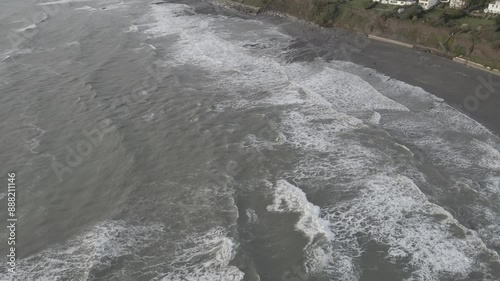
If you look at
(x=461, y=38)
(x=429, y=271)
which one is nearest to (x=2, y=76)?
(x=429, y=271)

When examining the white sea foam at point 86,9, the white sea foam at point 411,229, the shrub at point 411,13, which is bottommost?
the white sea foam at point 86,9

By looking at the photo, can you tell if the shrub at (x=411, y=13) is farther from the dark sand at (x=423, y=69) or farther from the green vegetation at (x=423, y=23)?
the dark sand at (x=423, y=69)

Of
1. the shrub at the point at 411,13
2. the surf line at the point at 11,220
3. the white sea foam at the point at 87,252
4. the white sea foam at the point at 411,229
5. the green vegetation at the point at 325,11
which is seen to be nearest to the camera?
the white sea foam at the point at 411,229

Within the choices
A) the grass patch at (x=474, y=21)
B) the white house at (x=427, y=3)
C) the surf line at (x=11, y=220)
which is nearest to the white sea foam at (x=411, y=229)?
the surf line at (x=11, y=220)

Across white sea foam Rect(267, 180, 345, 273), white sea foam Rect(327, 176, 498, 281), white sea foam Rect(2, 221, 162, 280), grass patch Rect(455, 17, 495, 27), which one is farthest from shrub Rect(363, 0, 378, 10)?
white sea foam Rect(2, 221, 162, 280)

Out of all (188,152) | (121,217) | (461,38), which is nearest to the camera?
(121,217)

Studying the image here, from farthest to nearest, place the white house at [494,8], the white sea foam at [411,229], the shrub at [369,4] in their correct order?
the shrub at [369,4] < the white house at [494,8] < the white sea foam at [411,229]

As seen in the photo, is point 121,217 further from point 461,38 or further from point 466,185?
point 461,38
